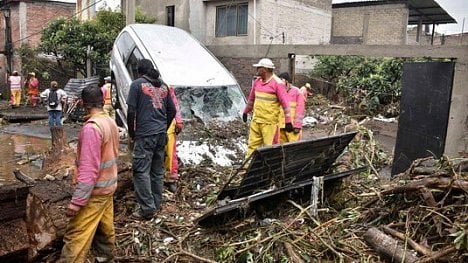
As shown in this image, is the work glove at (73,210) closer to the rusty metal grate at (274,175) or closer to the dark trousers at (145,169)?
the rusty metal grate at (274,175)

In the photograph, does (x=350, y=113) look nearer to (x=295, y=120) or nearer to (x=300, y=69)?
(x=300, y=69)

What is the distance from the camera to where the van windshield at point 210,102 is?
22.7 feet

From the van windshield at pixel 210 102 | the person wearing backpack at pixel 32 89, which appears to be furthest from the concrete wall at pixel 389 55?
the person wearing backpack at pixel 32 89

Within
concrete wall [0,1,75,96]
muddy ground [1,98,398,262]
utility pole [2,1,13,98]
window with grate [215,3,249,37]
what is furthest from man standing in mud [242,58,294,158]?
utility pole [2,1,13,98]

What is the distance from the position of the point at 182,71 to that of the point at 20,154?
12.8 ft

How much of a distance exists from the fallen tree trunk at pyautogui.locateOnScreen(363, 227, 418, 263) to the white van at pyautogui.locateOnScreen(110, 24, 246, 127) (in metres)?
3.88

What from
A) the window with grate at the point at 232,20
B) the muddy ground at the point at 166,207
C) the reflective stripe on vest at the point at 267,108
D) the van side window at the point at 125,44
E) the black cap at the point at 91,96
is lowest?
the muddy ground at the point at 166,207

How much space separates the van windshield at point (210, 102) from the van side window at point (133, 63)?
135 cm

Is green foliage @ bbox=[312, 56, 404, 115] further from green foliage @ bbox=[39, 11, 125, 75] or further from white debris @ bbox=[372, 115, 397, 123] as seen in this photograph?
green foliage @ bbox=[39, 11, 125, 75]

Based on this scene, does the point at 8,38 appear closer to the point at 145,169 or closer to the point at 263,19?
the point at 263,19

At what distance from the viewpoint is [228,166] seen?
609cm

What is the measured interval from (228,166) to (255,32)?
11.3m

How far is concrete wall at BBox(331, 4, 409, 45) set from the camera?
67.3 ft

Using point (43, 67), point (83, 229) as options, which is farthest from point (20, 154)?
point (43, 67)
